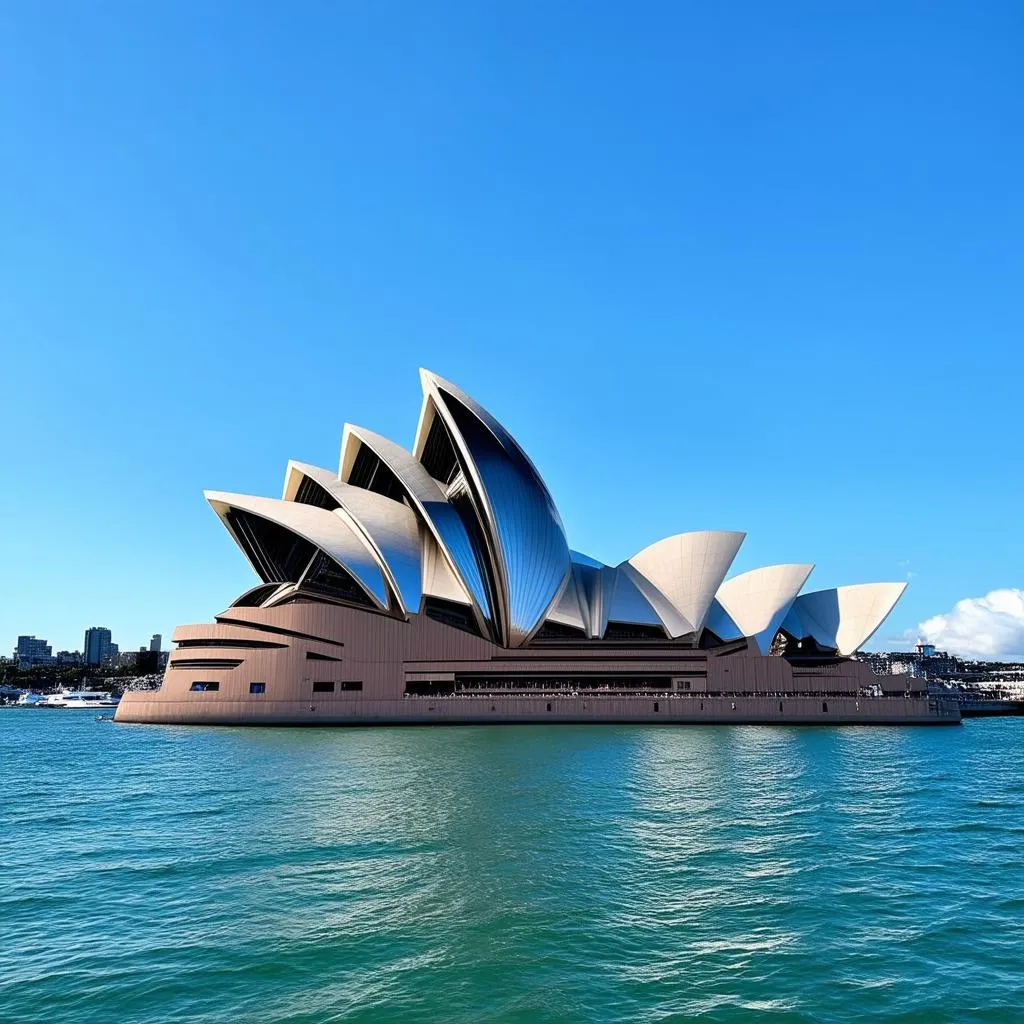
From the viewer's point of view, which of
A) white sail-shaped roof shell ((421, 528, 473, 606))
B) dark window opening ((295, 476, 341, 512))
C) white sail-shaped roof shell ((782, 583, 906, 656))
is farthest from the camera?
white sail-shaped roof shell ((782, 583, 906, 656))

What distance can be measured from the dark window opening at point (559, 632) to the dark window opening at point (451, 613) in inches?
221

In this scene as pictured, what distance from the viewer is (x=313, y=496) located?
65250mm

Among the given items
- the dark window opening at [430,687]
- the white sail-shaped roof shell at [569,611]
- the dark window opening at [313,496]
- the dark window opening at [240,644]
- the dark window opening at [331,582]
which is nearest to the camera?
the dark window opening at [240,644]

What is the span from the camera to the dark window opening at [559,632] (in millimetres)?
63688

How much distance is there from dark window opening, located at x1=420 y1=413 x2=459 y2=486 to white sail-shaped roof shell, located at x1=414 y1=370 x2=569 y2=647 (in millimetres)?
665

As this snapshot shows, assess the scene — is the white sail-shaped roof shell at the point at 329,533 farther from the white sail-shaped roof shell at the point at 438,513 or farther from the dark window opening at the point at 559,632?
the dark window opening at the point at 559,632

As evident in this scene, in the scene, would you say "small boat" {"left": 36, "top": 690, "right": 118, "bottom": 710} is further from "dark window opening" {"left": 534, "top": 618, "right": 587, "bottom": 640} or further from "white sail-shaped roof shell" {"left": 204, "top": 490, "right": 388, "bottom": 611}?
"dark window opening" {"left": 534, "top": 618, "right": 587, "bottom": 640}

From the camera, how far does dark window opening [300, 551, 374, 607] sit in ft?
200

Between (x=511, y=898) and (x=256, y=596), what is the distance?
54.5m

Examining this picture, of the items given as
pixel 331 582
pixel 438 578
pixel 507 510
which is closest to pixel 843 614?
pixel 507 510

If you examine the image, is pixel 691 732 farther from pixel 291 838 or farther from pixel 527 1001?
pixel 527 1001

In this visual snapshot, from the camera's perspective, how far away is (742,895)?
13891mm

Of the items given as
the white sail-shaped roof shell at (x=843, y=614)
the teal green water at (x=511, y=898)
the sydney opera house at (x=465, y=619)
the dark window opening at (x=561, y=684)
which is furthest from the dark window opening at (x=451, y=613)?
the teal green water at (x=511, y=898)

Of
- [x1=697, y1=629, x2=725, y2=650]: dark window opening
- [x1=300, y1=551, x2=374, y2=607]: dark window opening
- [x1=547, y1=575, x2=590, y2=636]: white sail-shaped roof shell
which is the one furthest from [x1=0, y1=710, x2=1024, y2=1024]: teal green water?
[x1=697, y1=629, x2=725, y2=650]: dark window opening
